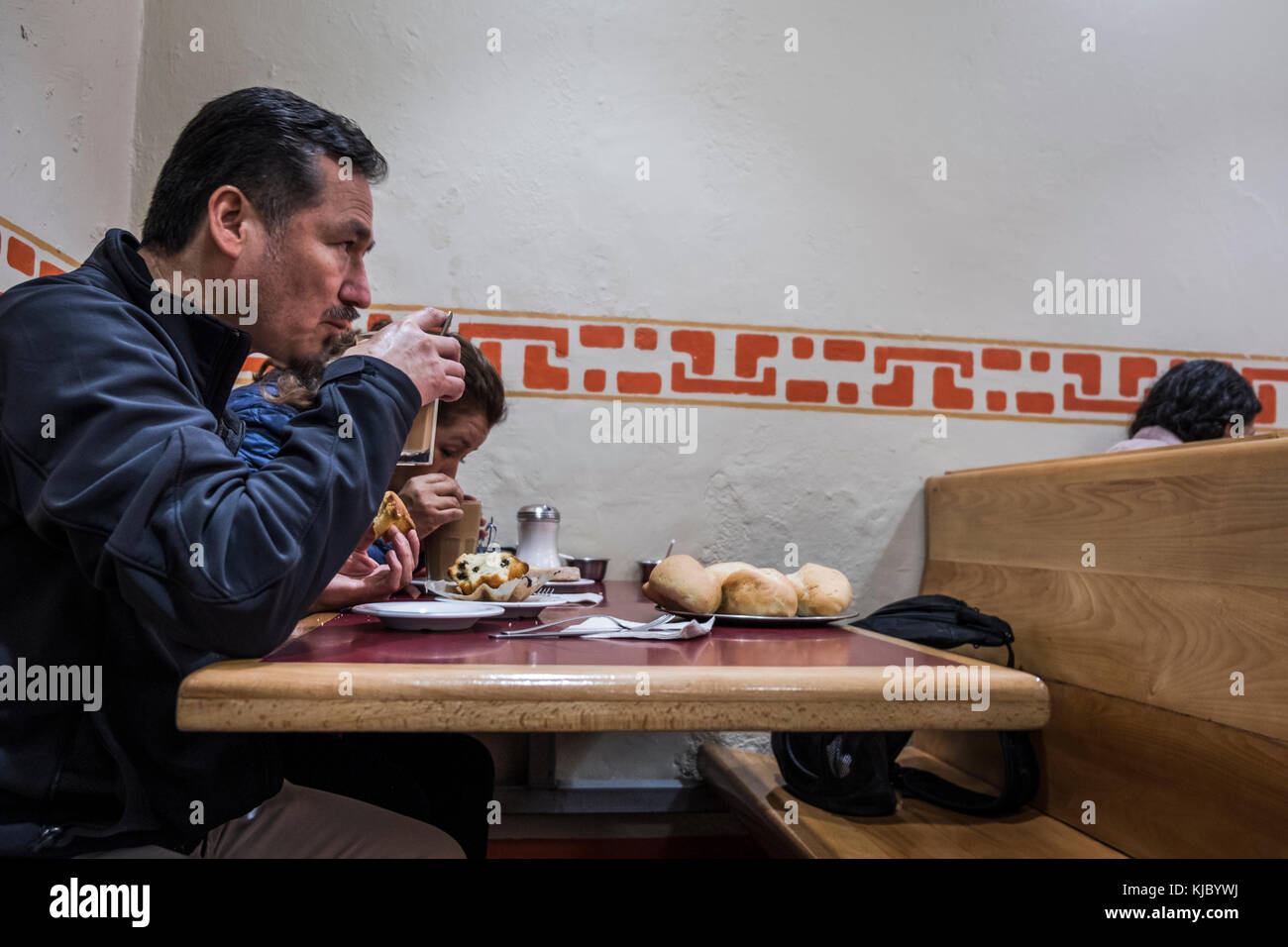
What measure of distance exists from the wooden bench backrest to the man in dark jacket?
1.20m

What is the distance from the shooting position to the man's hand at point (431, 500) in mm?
1835

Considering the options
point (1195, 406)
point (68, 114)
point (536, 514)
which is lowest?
point (536, 514)

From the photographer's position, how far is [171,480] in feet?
2.85

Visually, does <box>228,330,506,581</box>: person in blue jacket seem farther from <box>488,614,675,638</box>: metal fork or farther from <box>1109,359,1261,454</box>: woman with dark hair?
<box>1109,359,1261,454</box>: woman with dark hair

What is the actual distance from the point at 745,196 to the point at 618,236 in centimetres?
43

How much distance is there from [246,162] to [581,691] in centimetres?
89

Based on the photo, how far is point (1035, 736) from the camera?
190 centimetres

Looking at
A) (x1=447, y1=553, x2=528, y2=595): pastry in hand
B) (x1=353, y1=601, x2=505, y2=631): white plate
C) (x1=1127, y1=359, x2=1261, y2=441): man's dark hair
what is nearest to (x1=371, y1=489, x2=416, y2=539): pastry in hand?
(x1=447, y1=553, x2=528, y2=595): pastry in hand

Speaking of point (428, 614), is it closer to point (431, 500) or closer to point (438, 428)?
point (431, 500)

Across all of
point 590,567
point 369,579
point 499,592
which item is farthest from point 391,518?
point 590,567

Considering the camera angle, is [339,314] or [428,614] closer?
[428,614]

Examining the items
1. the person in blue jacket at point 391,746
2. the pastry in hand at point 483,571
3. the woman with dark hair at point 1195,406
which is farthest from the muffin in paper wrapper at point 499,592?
the woman with dark hair at point 1195,406

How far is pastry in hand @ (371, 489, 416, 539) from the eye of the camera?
4.81 ft

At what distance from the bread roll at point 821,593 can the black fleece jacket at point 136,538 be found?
29.7 inches
